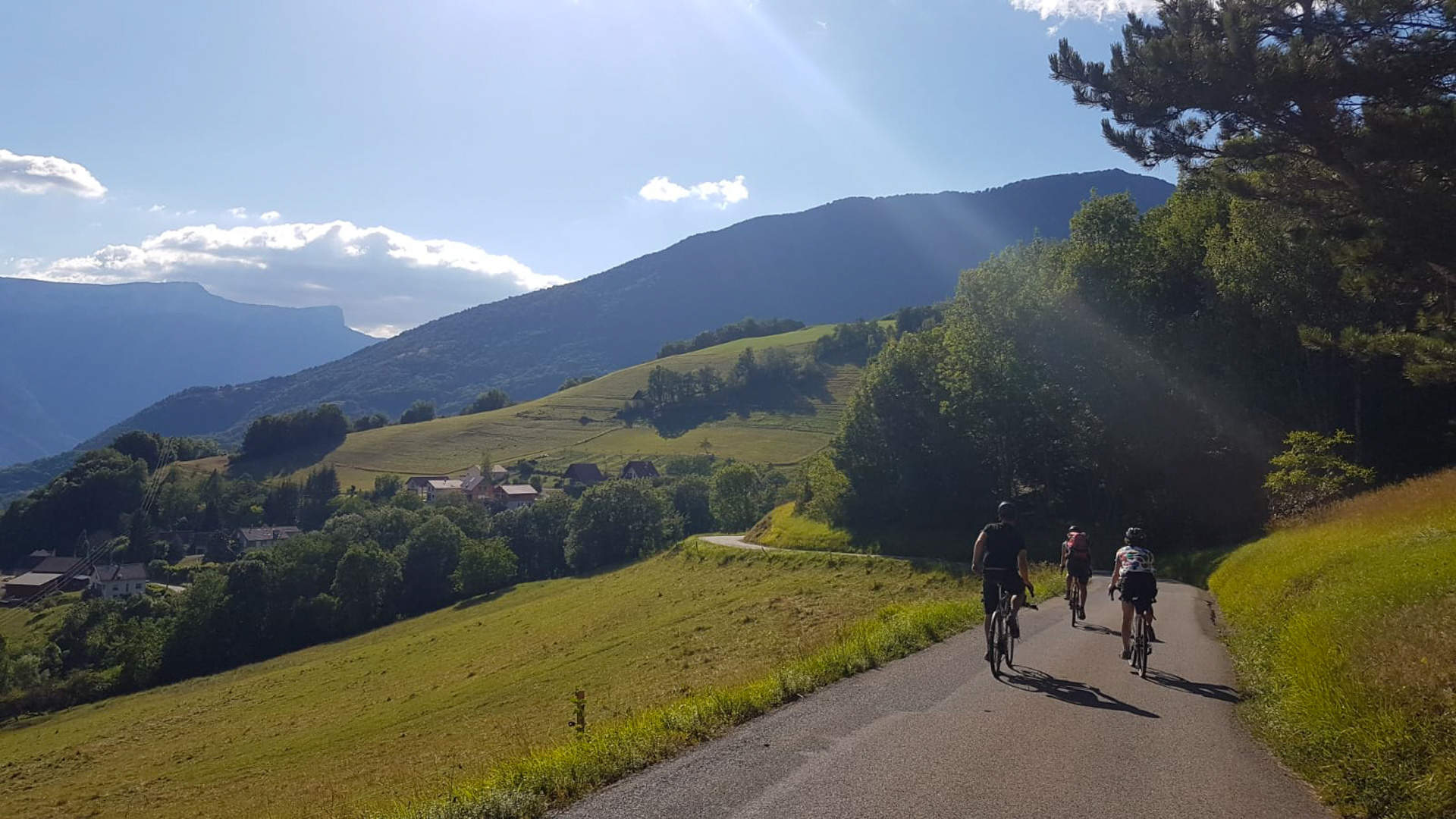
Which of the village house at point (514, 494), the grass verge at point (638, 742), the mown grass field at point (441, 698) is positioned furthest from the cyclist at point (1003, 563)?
the village house at point (514, 494)

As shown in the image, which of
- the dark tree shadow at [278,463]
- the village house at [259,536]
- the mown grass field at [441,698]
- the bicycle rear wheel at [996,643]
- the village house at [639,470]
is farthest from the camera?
the dark tree shadow at [278,463]

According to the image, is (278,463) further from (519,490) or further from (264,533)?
(519,490)

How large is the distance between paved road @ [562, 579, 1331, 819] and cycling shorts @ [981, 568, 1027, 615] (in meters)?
1.04

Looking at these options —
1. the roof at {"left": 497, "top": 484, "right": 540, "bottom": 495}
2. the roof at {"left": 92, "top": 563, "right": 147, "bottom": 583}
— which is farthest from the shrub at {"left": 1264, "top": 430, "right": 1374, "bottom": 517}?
the roof at {"left": 92, "top": 563, "right": 147, "bottom": 583}

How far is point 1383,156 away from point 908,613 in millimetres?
11959

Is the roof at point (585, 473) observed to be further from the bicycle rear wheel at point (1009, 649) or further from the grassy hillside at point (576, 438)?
the bicycle rear wheel at point (1009, 649)

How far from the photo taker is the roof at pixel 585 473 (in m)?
136

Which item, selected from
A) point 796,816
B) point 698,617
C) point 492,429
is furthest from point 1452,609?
point 492,429

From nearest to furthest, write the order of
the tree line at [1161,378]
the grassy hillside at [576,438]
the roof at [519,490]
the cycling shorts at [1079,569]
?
the cycling shorts at [1079,569] < the tree line at [1161,378] < the roof at [519,490] < the grassy hillside at [576,438]

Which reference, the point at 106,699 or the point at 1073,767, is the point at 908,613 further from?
the point at 106,699

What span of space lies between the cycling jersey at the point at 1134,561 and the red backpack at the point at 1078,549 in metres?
5.67

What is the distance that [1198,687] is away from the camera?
35.7 feet

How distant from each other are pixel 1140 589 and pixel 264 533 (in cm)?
13659

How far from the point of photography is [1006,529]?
12.0 metres
